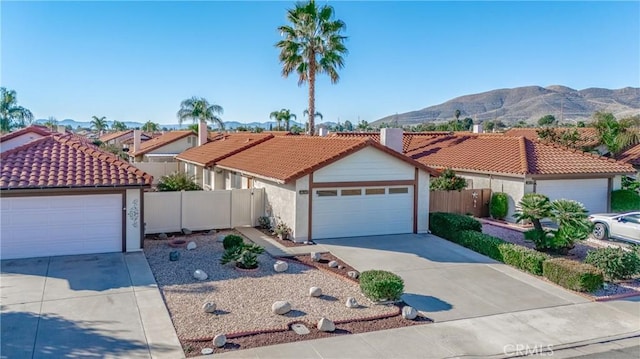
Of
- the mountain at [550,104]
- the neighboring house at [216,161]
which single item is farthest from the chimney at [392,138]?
the mountain at [550,104]

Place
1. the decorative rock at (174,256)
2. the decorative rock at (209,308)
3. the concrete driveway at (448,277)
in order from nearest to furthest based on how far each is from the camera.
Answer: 1. the decorative rock at (209,308)
2. the concrete driveway at (448,277)
3. the decorative rock at (174,256)

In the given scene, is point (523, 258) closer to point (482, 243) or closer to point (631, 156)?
point (482, 243)

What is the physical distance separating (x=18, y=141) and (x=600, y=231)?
2302 centimetres

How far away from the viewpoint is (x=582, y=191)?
2431 cm

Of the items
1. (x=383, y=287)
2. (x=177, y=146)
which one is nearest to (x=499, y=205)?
(x=383, y=287)

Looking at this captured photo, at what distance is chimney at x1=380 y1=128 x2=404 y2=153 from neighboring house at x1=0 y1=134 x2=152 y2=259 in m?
9.98

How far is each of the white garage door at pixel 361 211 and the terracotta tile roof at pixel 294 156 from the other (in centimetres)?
114

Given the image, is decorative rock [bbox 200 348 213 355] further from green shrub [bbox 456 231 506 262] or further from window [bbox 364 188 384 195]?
window [bbox 364 188 384 195]

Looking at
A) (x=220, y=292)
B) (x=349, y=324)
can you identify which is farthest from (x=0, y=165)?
(x=349, y=324)

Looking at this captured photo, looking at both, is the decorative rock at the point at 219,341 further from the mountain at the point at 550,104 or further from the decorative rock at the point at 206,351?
the mountain at the point at 550,104

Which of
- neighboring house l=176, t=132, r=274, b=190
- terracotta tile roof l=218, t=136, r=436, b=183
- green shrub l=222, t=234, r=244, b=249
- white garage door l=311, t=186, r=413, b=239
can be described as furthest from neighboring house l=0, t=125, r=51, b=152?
white garage door l=311, t=186, r=413, b=239

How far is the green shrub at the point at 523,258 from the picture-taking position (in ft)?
48.2

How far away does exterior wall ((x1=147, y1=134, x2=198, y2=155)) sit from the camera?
4428cm

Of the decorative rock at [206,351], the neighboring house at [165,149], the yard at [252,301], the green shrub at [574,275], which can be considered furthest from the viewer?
the neighboring house at [165,149]
